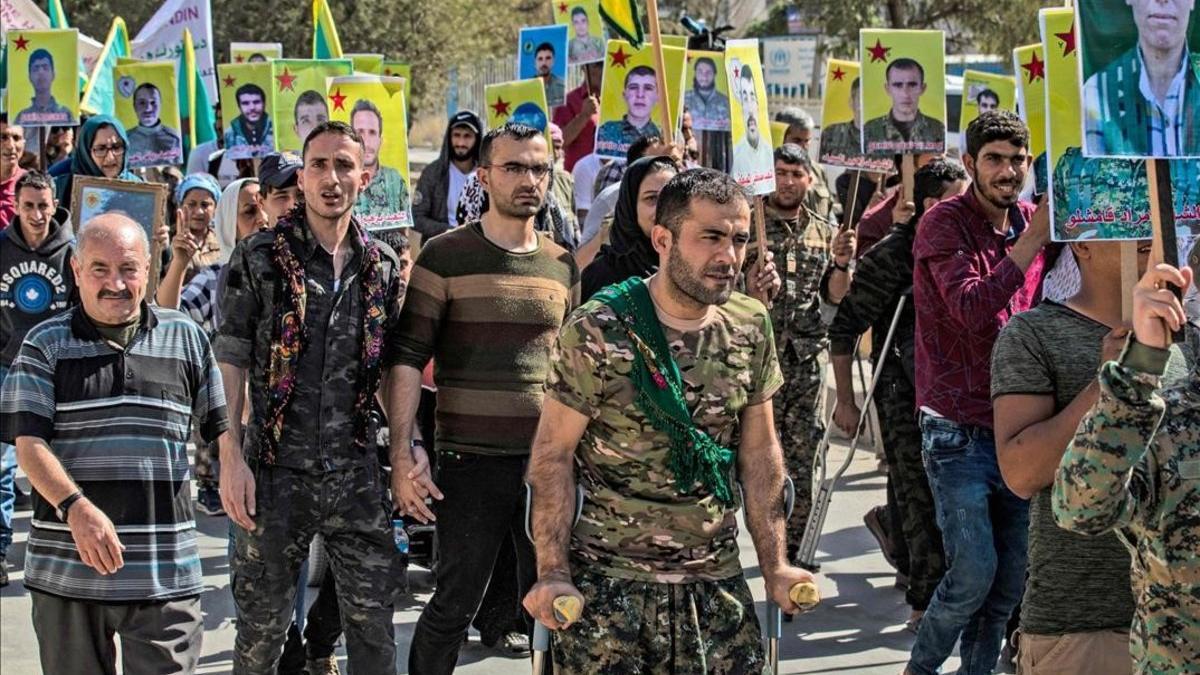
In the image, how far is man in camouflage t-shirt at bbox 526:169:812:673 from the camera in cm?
457

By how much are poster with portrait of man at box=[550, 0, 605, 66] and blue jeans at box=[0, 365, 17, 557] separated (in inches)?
251

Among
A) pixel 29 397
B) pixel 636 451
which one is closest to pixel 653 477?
pixel 636 451

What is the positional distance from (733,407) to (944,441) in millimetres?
1963

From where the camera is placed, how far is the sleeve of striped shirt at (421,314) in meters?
6.03

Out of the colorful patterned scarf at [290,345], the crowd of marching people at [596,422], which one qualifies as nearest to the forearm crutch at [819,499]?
the crowd of marching people at [596,422]

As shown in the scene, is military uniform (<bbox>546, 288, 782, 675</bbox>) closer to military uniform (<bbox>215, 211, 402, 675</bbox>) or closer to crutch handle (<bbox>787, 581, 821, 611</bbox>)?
crutch handle (<bbox>787, 581, 821, 611</bbox>)

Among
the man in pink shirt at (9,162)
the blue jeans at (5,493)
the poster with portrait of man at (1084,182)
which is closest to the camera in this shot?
the poster with portrait of man at (1084,182)

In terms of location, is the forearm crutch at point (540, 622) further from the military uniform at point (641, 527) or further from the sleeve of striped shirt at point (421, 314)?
the sleeve of striped shirt at point (421, 314)

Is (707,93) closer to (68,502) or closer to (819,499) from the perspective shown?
(819,499)

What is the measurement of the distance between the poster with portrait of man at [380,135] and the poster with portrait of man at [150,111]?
3.60 metres

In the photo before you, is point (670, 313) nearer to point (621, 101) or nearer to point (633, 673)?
point (633, 673)

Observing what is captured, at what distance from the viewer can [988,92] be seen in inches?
415

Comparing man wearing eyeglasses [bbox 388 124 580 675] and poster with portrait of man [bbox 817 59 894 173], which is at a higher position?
poster with portrait of man [bbox 817 59 894 173]

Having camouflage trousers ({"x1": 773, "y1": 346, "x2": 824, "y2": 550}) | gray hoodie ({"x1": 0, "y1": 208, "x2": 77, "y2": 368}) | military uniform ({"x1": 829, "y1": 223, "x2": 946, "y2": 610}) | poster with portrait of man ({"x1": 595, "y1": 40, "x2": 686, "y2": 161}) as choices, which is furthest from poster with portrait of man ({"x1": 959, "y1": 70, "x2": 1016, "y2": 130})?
gray hoodie ({"x1": 0, "y1": 208, "x2": 77, "y2": 368})
